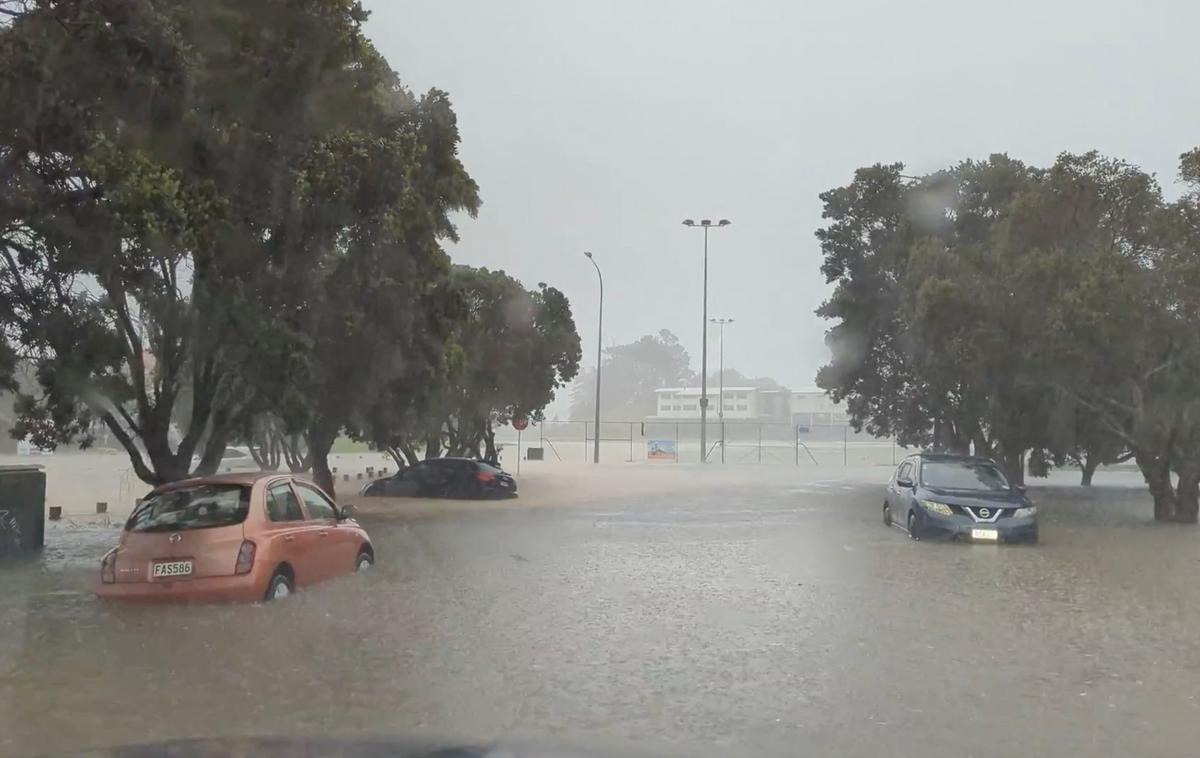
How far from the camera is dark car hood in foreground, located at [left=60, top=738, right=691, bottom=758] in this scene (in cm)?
474

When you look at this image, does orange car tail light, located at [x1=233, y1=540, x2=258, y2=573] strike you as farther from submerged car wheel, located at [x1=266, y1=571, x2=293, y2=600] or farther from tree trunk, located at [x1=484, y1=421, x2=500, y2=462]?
tree trunk, located at [x1=484, y1=421, x2=500, y2=462]

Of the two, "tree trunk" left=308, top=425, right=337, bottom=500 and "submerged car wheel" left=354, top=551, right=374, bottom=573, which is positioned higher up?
"tree trunk" left=308, top=425, right=337, bottom=500

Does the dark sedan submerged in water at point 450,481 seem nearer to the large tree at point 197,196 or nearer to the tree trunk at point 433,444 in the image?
the tree trunk at point 433,444

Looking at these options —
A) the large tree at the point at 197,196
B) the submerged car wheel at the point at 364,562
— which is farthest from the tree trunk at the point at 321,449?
the submerged car wheel at the point at 364,562

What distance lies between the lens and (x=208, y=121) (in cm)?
1423

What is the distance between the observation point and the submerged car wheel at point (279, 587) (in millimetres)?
10833

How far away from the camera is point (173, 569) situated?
1065cm

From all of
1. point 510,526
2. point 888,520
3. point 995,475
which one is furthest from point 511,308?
point 995,475

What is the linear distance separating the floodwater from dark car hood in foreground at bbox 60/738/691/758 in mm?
1196

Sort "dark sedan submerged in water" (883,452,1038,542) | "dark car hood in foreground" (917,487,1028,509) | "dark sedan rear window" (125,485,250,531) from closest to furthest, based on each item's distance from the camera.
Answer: "dark sedan rear window" (125,485,250,531) < "dark sedan submerged in water" (883,452,1038,542) < "dark car hood in foreground" (917,487,1028,509)

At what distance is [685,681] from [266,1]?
10.2m

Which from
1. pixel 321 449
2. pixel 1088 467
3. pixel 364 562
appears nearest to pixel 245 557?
pixel 364 562

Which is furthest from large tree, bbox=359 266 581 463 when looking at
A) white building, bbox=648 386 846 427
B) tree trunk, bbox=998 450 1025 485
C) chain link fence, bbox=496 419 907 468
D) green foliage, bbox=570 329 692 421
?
green foliage, bbox=570 329 692 421

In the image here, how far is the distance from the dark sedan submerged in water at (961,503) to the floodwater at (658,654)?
0.52 metres
